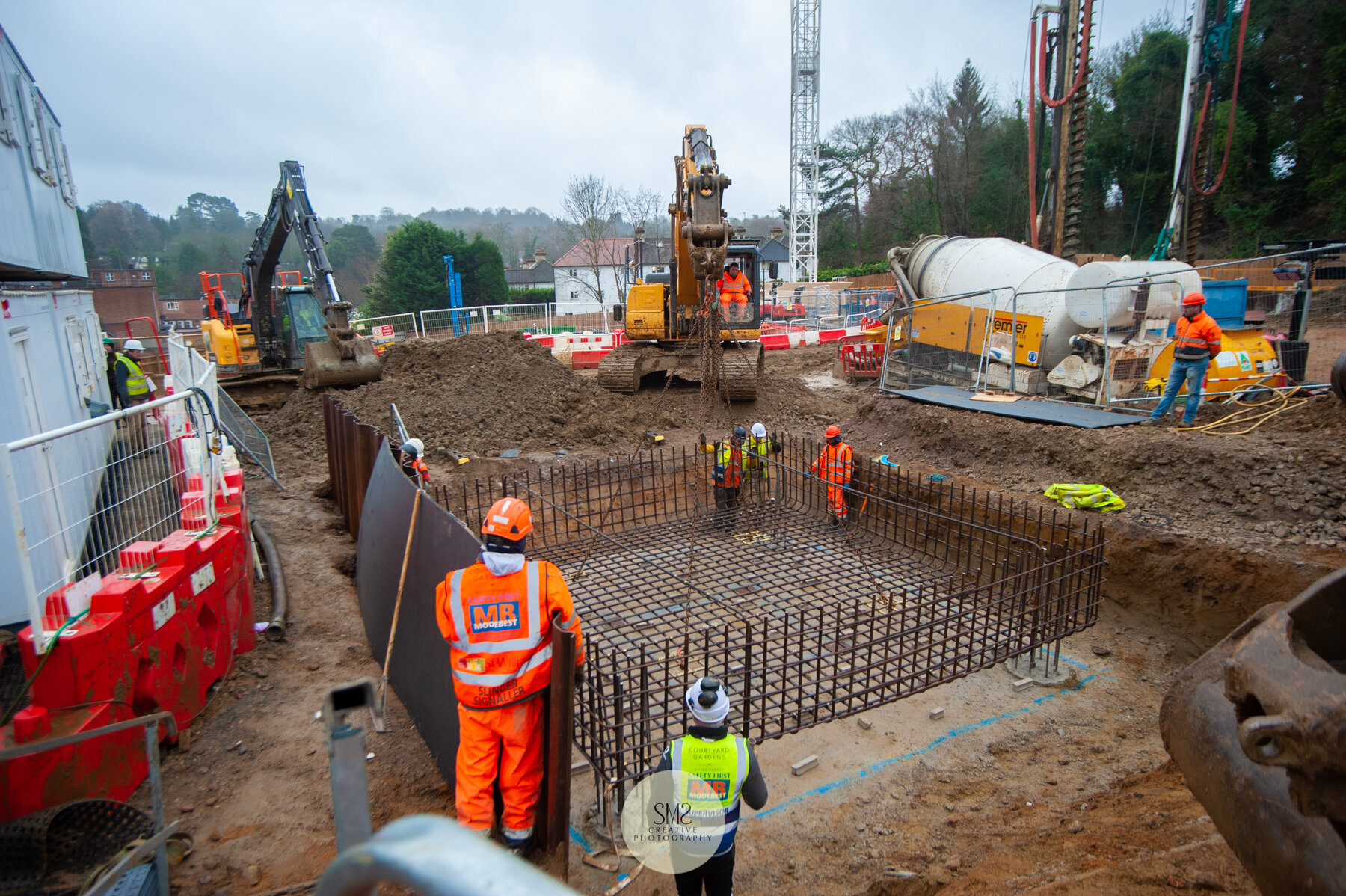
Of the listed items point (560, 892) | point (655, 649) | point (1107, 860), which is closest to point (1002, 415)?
point (655, 649)

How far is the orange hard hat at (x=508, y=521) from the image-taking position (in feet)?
10.6

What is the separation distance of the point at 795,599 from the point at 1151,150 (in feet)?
97.8

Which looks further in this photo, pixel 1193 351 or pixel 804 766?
pixel 1193 351

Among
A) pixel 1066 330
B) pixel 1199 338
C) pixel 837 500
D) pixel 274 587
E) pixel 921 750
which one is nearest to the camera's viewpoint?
pixel 921 750

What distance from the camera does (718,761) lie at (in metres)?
2.91

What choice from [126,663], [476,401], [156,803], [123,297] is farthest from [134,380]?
[123,297]

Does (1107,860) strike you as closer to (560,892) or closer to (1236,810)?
(1236,810)

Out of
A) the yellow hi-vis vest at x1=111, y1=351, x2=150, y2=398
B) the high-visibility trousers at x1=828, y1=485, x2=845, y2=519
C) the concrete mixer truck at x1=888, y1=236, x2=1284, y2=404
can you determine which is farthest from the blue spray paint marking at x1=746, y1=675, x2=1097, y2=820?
the yellow hi-vis vest at x1=111, y1=351, x2=150, y2=398

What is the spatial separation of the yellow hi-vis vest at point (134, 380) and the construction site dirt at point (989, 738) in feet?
11.1

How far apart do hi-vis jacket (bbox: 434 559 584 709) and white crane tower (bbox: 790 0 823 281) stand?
43633 millimetres

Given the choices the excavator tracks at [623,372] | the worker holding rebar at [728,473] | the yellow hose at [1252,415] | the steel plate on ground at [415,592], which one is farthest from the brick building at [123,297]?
the yellow hose at [1252,415]

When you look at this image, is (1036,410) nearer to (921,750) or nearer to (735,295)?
(735,295)

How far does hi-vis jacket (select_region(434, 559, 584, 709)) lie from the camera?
10.6 ft

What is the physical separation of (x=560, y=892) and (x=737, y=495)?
767 centimetres
